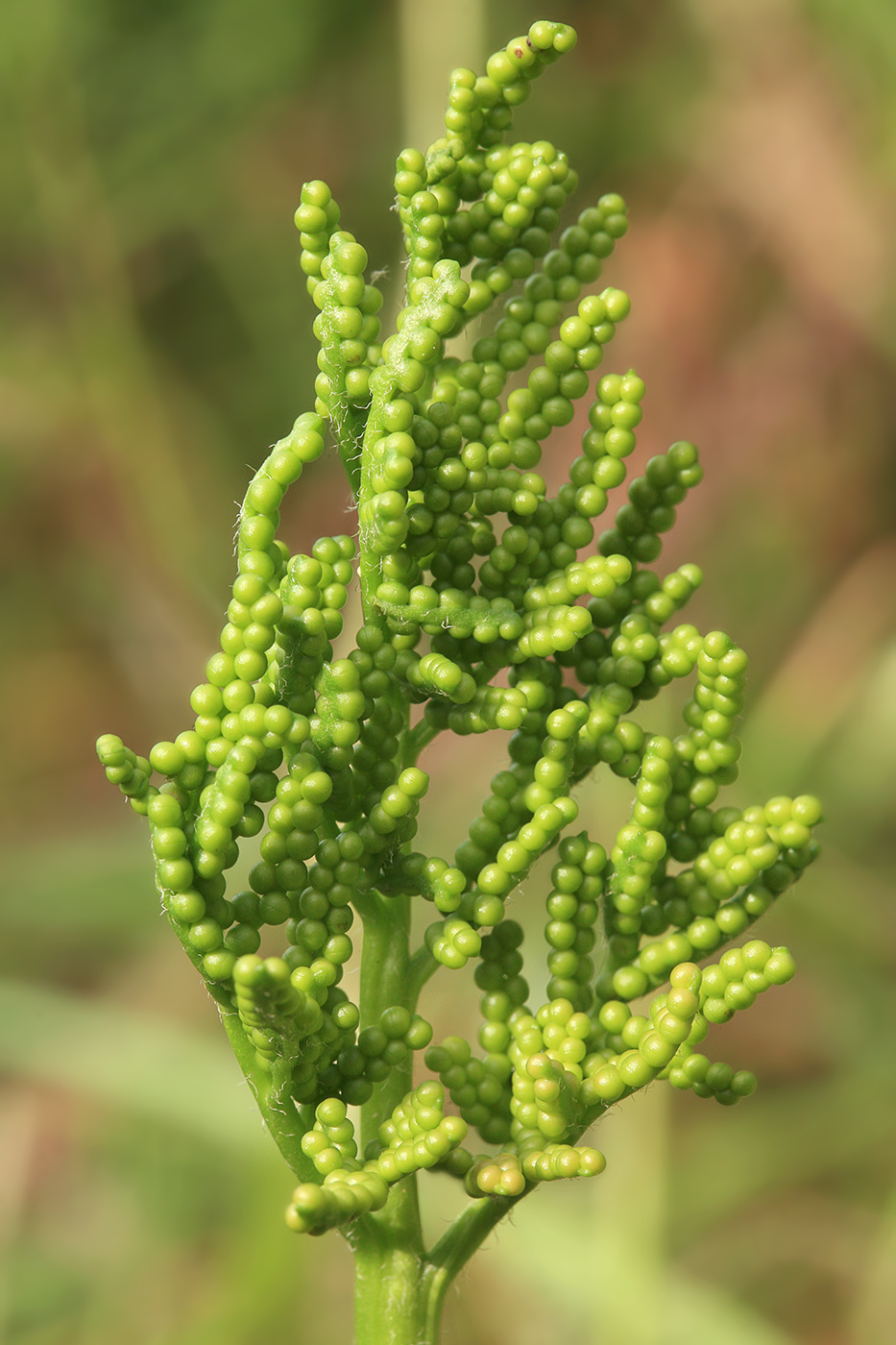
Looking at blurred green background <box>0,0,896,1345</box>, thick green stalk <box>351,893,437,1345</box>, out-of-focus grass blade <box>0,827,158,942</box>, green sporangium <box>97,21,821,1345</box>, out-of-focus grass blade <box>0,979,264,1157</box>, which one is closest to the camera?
green sporangium <box>97,21,821,1345</box>

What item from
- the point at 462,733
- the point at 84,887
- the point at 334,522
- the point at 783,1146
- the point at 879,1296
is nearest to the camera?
the point at 462,733

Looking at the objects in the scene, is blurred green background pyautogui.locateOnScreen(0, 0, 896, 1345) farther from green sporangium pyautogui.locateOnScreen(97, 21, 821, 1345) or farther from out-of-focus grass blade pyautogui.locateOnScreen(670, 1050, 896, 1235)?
green sporangium pyautogui.locateOnScreen(97, 21, 821, 1345)

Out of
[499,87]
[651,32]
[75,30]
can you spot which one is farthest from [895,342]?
[499,87]

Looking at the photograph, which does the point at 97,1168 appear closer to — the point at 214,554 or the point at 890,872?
the point at 214,554

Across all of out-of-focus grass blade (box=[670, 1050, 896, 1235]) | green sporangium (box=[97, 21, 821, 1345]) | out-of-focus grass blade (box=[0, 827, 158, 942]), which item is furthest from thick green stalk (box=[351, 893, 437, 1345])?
out-of-focus grass blade (box=[0, 827, 158, 942])

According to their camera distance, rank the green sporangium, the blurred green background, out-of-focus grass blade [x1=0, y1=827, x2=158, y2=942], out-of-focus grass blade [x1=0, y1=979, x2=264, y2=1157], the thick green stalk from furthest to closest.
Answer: out-of-focus grass blade [x1=0, y1=827, x2=158, y2=942] < the blurred green background < out-of-focus grass blade [x1=0, y1=979, x2=264, y2=1157] < the thick green stalk < the green sporangium

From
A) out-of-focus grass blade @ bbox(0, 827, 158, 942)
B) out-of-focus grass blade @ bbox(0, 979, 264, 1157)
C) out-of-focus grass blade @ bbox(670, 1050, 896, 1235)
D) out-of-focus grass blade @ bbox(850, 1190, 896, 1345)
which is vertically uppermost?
out-of-focus grass blade @ bbox(0, 827, 158, 942)

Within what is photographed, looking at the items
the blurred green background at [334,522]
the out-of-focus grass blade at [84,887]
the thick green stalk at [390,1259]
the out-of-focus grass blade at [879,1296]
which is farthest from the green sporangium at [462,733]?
the out-of-focus grass blade at [84,887]

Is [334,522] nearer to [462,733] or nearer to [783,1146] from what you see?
[783,1146]

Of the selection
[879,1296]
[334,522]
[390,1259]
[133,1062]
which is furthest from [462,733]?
[334,522]
